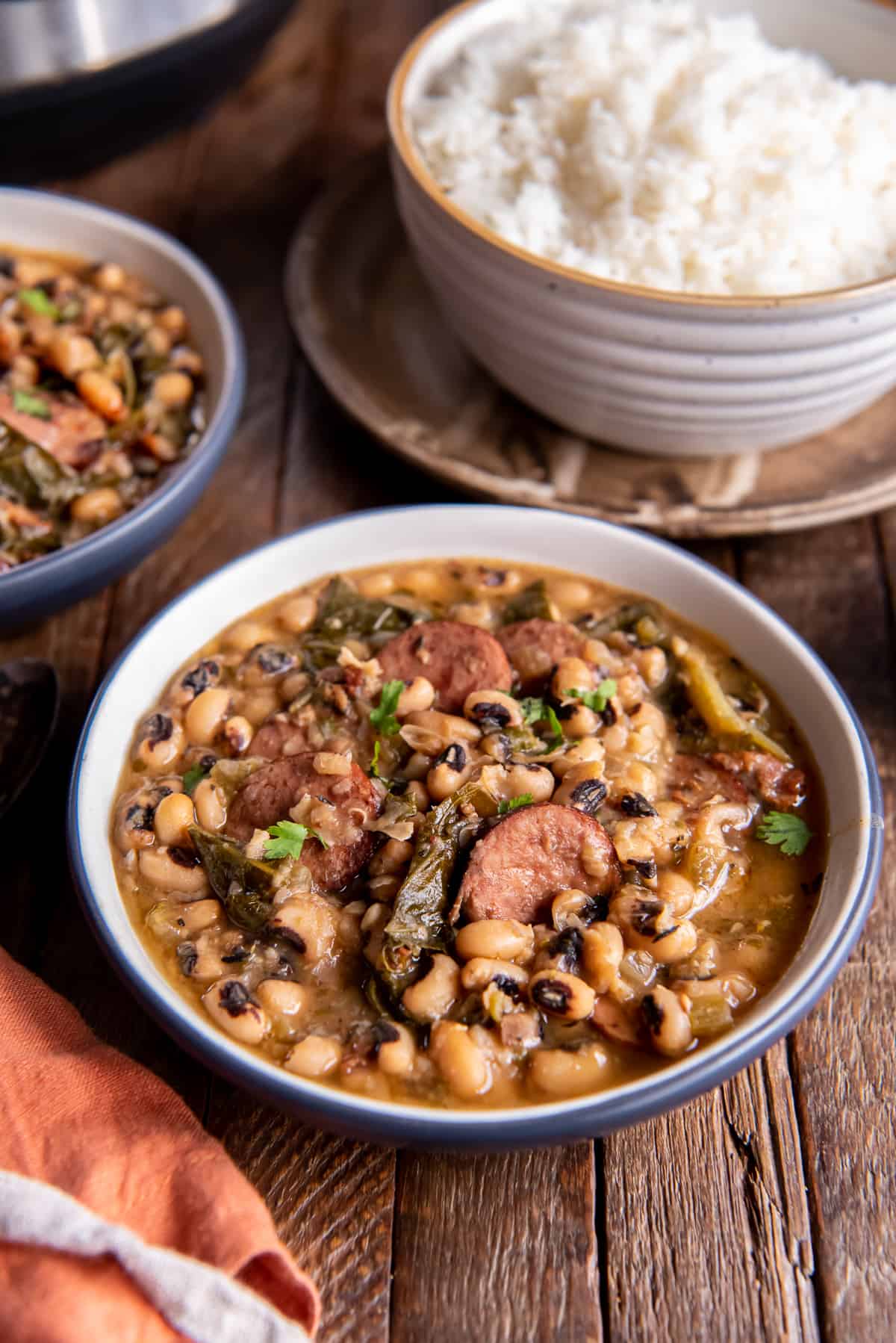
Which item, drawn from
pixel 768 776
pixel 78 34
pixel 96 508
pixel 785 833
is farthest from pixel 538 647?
pixel 78 34

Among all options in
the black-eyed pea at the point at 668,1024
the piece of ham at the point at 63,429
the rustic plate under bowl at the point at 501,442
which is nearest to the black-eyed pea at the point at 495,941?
the black-eyed pea at the point at 668,1024

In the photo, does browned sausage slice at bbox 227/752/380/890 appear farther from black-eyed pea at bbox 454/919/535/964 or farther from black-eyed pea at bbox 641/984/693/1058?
black-eyed pea at bbox 641/984/693/1058

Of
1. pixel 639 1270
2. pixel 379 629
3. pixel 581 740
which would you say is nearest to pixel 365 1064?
pixel 639 1270

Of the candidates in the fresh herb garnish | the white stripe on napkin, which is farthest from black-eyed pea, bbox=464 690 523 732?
the white stripe on napkin

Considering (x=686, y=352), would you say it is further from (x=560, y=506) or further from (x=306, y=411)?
(x=306, y=411)

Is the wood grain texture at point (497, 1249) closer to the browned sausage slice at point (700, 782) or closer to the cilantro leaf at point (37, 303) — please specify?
the browned sausage slice at point (700, 782)

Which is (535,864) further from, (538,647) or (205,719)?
(205,719)
